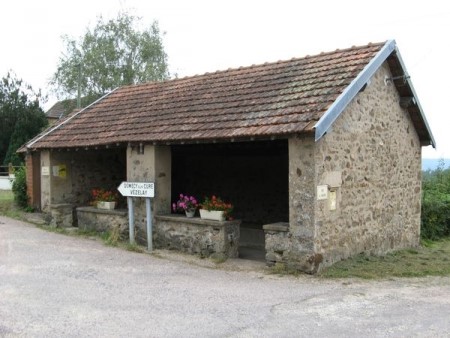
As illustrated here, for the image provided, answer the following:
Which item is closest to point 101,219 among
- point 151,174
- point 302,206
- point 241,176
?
point 151,174

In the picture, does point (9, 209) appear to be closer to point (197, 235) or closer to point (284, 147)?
point (197, 235)

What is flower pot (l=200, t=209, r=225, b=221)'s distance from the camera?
9.59m

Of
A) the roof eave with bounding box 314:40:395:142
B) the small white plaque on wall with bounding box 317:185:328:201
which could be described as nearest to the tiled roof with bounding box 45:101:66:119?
the roof eave with bounding box 314:40:395:142

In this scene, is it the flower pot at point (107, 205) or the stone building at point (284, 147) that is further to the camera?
the flower pot at point (107, 205)

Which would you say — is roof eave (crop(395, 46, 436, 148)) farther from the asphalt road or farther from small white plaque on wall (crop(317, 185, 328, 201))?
the asphalt road

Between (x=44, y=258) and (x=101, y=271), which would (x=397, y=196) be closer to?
(x=101, y=271)

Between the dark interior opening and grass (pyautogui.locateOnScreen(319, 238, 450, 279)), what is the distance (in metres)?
3.61

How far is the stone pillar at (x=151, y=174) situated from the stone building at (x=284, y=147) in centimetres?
2

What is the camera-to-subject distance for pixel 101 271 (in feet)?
27.0

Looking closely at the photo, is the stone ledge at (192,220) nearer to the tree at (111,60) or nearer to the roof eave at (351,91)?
the roof eave at (351,91)

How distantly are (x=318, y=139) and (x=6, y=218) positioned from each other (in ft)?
34.7

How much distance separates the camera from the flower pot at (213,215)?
9.59 metres

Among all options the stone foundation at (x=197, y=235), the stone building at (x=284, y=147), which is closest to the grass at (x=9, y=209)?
the stone building at (x=284, y=147)

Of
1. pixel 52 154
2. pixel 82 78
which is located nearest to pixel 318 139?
pixel 52 154
